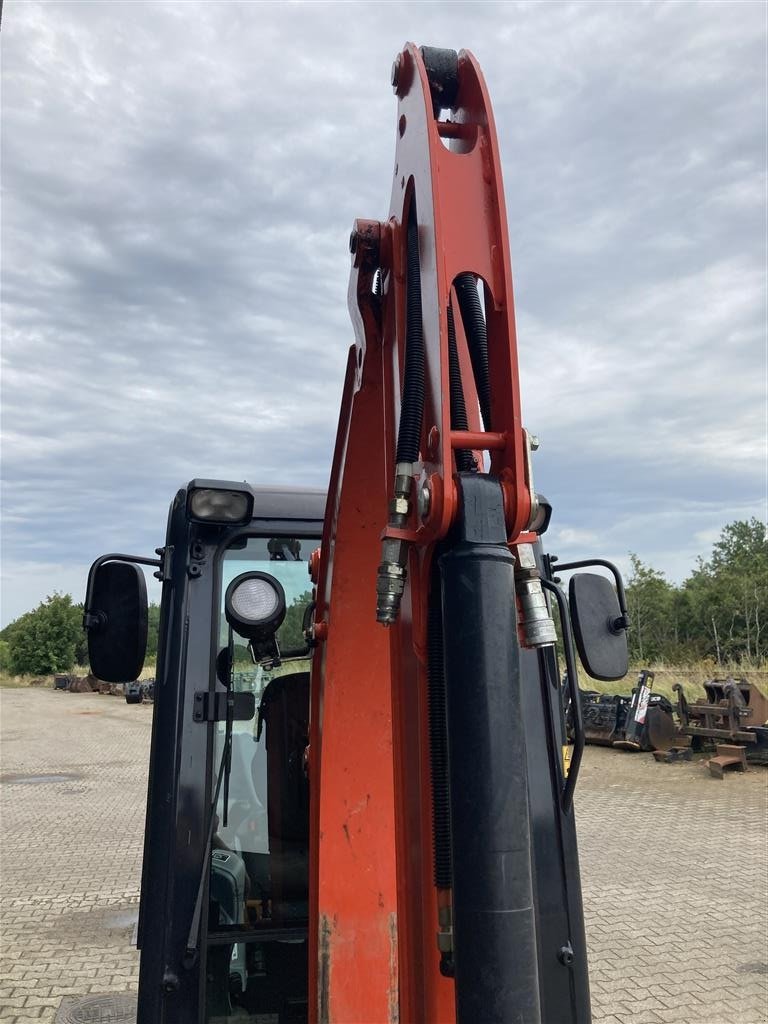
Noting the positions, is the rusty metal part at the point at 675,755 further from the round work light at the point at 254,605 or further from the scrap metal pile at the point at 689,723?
the round work light at the point at 254,605

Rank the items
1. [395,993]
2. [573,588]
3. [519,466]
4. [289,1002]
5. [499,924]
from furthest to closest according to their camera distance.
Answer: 1. [289,1002]
2. [573,588]
3. [395,993]
4. [519,466]
5. [499,924]

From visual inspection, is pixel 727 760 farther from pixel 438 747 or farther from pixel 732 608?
pixel 732 608

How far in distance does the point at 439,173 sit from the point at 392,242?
31 cm

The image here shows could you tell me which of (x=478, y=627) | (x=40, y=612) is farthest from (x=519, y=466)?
(x=40, y=612)

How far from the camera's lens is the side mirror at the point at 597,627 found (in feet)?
7.33

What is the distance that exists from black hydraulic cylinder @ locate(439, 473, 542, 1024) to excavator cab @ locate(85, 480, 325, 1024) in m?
1.21

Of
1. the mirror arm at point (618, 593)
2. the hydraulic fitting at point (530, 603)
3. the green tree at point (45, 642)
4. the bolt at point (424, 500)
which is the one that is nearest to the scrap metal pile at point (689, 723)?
the mirror arm at point (618, 593)

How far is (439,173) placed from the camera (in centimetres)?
142

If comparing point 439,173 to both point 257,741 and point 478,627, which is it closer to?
point 478,627

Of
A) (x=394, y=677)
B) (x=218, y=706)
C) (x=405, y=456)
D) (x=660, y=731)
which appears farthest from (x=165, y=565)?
(x=660, y=731)

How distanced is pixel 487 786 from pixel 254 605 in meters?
1.28

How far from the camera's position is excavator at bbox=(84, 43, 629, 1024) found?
1220 mm

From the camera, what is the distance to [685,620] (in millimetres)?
43562

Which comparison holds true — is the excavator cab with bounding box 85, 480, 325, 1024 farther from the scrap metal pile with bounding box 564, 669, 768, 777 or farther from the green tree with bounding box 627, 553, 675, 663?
the green tree with bounding box 627, 553, 675, 663
